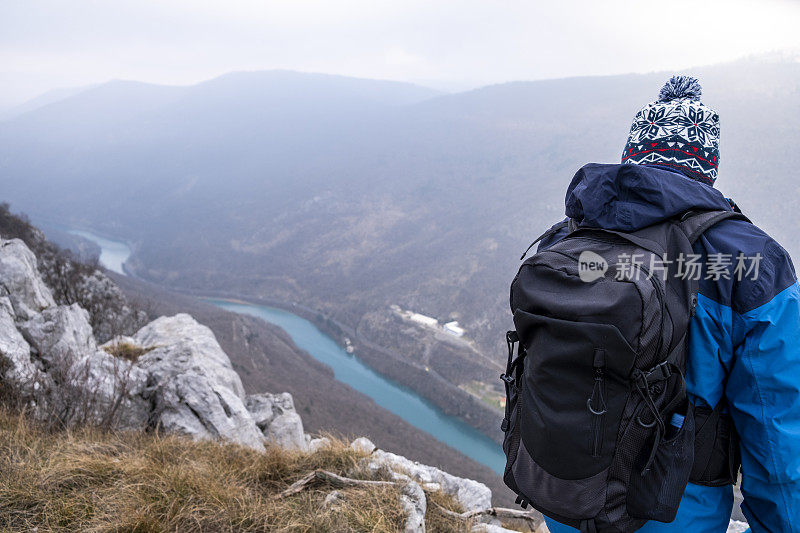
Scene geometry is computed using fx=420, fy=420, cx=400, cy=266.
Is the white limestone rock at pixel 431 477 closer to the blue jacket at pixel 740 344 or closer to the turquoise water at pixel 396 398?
the blue jacket at pixel 740 344

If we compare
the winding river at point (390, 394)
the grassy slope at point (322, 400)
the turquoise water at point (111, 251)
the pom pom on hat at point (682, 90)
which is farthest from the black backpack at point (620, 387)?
the turquoise water at point (111, 251)

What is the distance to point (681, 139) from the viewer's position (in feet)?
4.37

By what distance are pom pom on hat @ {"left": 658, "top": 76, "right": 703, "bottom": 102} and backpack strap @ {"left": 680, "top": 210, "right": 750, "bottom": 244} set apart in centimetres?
54

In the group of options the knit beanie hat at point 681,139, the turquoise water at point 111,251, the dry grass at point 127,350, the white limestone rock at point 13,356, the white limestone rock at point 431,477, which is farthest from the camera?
the turquoise water at point 111,251

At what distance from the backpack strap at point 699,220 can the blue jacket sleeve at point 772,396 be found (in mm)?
165

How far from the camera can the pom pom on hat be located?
1.47m

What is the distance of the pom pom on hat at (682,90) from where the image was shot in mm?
1474

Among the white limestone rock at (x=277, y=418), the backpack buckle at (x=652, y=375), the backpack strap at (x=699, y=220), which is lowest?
the white limestone rock at (x=277, y=418)

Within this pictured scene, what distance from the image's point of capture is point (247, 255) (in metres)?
87.3

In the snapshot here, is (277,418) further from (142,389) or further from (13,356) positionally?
(13,356)

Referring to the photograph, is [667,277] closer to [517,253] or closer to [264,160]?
[517,253]

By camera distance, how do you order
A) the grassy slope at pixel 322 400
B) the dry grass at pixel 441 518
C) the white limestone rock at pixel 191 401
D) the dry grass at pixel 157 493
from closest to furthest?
1. the dry grass at pixel 157 493
2. the dry grass at pixel 441 518
3. the white limestone rock at pixel 191 401
4. the grassy slope at pixel 322 400

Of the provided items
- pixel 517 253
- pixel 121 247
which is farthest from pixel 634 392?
pixel 121 247

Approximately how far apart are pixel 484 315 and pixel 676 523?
5465cm
